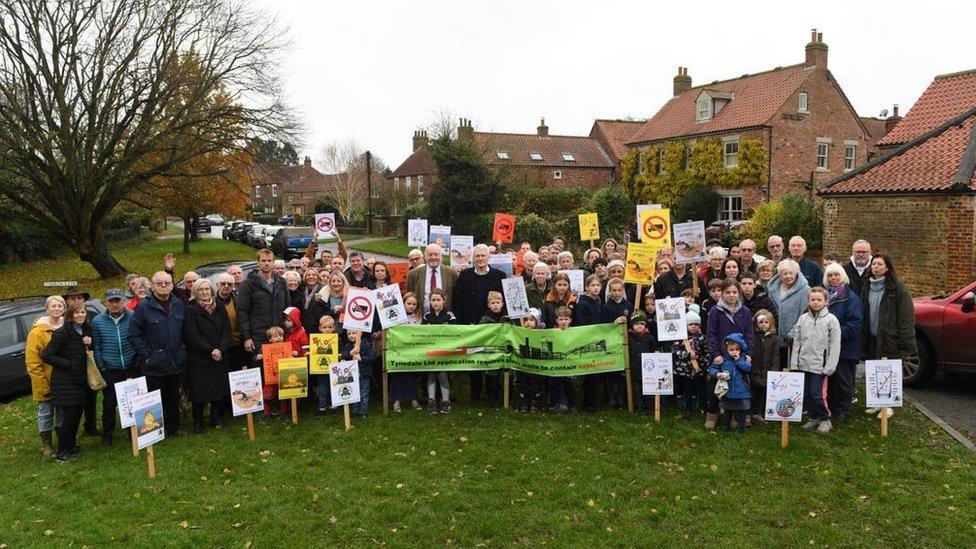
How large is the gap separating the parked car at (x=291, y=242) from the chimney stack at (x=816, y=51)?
29.2 m

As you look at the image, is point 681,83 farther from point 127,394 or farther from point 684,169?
point 127,394

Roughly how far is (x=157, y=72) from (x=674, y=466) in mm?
25384

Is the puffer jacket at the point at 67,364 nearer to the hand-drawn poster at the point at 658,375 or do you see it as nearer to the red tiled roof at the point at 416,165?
the hand-drawn poster at the point at 658,375

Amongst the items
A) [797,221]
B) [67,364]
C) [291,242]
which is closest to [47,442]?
[67,364]

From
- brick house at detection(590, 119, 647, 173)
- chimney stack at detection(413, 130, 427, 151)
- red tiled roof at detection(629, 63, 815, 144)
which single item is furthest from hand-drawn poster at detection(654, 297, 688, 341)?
chimney stack at detection(413, 130, 427, 151)

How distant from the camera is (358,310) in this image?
9.00 m

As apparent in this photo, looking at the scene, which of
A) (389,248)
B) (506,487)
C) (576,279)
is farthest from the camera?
(389,248)

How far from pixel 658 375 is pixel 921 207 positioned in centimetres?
1237

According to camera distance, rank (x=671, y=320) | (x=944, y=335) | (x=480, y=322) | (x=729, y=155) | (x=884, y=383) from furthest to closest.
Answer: (x=729, y=155)
(x=944, y=335)
(x=480, y=322)
(x=671, y=320)
(x=884, y=383)

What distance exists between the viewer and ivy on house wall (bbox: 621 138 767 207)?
3678 centimetres

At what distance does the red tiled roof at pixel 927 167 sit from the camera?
16.3 meters

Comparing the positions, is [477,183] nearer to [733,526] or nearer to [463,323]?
[463,323]

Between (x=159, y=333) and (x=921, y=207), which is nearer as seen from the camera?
(x=159, y=333)

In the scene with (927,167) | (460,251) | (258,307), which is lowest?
(258,307)
